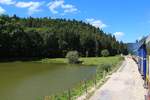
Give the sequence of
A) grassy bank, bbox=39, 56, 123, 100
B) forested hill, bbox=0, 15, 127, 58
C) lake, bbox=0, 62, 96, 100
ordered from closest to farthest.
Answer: grassy bank, bbox=39, 56, 123, 100 < lake, bbox=0, 62, 96, 100 < forested hill, bbox=0, 15, 127, 58

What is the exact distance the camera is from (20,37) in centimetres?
13550

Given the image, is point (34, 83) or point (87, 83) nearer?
point (87, 83)

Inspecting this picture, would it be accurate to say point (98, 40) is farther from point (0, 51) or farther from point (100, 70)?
point (100, 70)

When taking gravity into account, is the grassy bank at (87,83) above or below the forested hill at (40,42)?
below

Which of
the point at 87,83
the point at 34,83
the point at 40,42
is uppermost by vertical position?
the point at 40,42

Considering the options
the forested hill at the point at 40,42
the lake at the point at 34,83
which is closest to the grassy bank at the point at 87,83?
the lake at the point at 34,83

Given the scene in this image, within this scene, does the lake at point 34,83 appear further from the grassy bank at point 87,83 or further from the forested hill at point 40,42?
the forested hill at point 40,42

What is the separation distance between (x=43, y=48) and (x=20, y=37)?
12.3 meters

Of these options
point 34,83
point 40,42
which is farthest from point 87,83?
point 40,42

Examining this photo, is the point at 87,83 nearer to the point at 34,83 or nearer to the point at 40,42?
the point at 34,83

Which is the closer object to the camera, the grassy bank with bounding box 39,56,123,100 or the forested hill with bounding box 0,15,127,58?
the grassy bank with bounding box 39,56,123,100

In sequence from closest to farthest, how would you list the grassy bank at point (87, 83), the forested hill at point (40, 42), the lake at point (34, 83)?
the grassy bank at point (87, 83)
the lake at point (34, 83)
the forested hill at point (40, 42)

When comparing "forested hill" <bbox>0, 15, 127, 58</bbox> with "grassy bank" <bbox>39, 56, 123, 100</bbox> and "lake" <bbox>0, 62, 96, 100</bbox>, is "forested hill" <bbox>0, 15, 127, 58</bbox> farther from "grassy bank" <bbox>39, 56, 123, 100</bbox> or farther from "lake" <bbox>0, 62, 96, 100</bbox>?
"lake" <bbox>0, 62, 96, 100</bbox>

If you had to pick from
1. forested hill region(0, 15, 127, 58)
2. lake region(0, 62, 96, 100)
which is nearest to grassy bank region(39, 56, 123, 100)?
lake region(0, 62, 96, 100)
